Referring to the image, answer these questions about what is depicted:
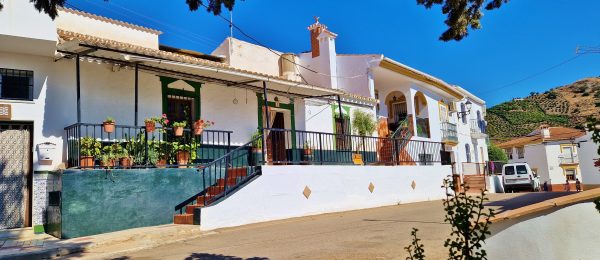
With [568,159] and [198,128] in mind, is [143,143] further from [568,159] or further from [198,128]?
[568,159]

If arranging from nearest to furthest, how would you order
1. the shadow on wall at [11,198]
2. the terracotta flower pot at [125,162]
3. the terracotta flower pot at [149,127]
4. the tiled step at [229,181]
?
the shadow on wall at [11,198]
the terracotta flower pot at [125,162]
the terracotta flower pot at [149,127]
the tiled step at [229,181]

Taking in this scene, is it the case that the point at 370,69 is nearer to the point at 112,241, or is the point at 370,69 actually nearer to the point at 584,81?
the point at 112,241

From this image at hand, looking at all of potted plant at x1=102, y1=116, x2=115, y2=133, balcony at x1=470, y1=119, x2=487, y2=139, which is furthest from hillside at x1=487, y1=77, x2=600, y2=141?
potted plant at x1=102, y1=116, x2=115, y2=133

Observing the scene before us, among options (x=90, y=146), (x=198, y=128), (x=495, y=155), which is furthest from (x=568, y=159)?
(x=90, y=146)

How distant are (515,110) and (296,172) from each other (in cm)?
6681

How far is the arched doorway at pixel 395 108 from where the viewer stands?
24.4 m

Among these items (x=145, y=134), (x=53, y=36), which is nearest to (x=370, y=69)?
(x=145, y=134)

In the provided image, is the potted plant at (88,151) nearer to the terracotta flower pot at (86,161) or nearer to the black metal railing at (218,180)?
the terracotta flower pot at (86,161)

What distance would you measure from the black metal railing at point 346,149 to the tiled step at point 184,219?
4.56 m

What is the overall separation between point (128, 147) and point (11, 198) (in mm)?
2577

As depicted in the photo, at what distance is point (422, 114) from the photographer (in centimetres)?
2489

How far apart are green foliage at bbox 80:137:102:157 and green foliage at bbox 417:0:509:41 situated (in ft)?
25.8

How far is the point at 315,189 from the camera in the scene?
12359mm

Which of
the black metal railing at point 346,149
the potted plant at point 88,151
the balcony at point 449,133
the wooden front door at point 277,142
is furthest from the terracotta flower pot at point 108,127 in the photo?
the balcony at point 449,133
